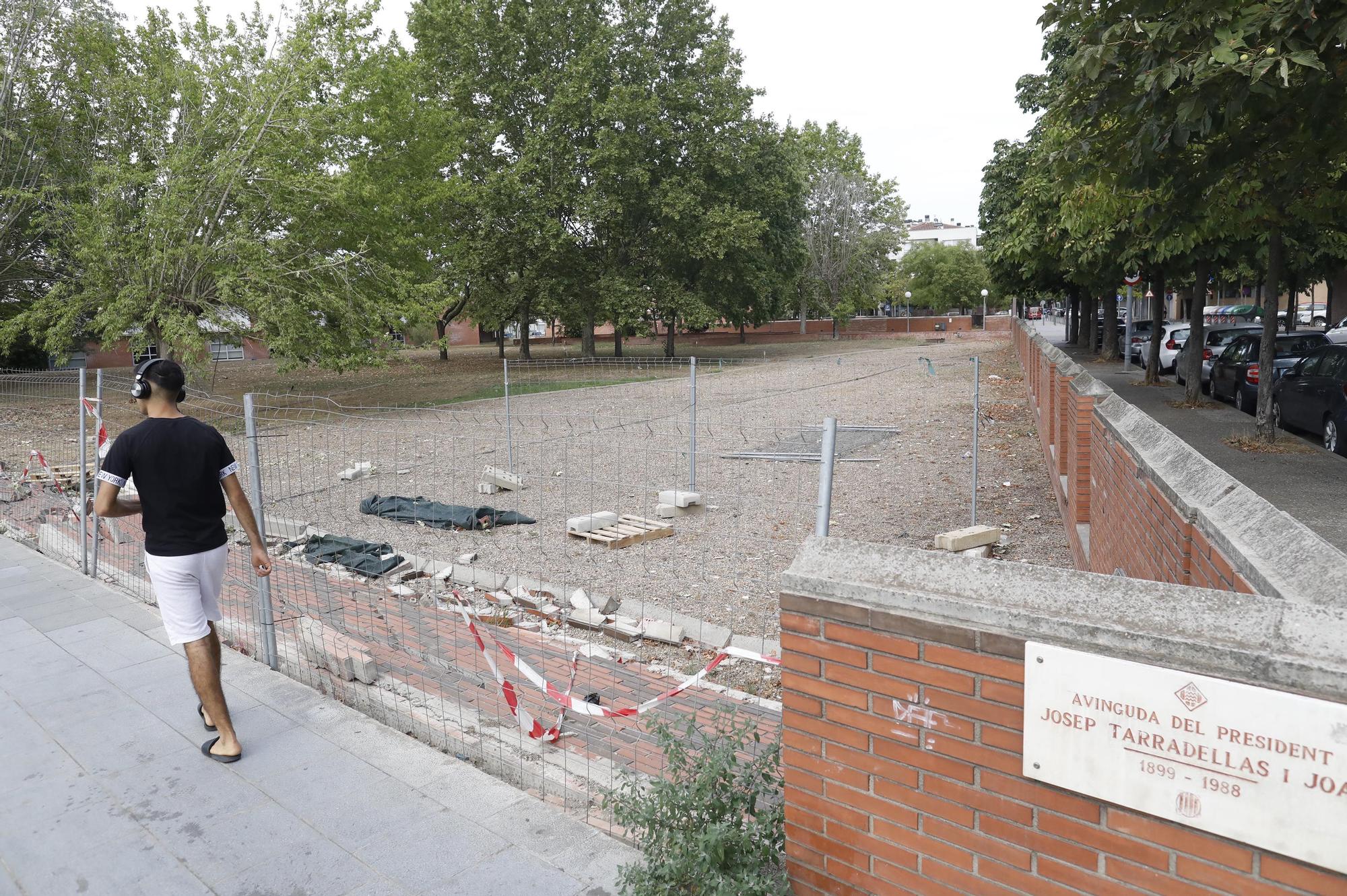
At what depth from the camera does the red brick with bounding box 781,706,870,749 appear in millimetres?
2803

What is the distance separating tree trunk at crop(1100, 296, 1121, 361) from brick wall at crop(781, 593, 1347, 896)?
33.6 meters

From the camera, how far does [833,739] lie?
2859mm

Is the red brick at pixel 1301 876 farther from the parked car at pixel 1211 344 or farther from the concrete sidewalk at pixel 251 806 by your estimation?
the parked car at pixel 1211 344

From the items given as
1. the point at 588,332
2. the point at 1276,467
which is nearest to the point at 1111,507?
the point at 1276,467

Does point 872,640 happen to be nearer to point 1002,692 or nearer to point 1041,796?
point 1002,692

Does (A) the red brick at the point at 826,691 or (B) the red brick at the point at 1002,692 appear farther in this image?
(A) the red brick at the point at 826,691

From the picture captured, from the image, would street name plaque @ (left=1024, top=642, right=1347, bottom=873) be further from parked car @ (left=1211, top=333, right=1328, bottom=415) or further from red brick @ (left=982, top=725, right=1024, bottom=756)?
parked car @ (left=1211, top=333, right=1328, bottom=415)

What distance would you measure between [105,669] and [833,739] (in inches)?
193

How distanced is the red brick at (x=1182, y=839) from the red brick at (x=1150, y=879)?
0.27 ft

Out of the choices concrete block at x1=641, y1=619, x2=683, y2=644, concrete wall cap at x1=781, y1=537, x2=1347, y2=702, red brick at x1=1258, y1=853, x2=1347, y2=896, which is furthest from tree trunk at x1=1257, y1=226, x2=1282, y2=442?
red brick at x1=1258, y1=853, x2=1347, y2=896

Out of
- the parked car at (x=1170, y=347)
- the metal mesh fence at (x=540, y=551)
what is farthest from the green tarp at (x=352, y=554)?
the parked car at (x=1170, y=347)

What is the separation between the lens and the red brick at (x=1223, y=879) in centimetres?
212

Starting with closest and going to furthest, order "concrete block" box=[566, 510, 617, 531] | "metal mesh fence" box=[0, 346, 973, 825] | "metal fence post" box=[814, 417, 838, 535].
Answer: "metal fence post" box=[814, 417, 838, 535]
"metal mesh fence" box=[0, 346, 973, 825]
"concrete block" box=[566, 510, 617, 531]

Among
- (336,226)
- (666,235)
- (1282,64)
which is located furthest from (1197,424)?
(666,235)
